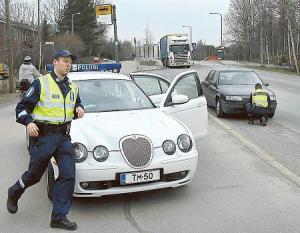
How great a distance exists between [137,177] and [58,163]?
91 cm

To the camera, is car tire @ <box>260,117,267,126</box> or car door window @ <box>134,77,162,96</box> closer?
car door window @ <box>134,77,162,96</box>

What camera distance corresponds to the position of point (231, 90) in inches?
534

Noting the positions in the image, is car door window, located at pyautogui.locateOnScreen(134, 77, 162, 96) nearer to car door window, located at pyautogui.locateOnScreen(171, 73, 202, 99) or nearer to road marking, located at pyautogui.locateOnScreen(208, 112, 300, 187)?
car door window, located at pyautogui.locateOnScreen(171, 73, 202, 99)

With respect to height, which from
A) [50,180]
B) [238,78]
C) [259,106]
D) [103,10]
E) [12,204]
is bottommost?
[12,204]

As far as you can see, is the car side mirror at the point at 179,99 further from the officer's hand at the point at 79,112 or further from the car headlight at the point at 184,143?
the officer's hand at the point at 79,112

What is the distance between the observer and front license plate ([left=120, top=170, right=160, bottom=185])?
17.6 ft

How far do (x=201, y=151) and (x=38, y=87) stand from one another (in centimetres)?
432

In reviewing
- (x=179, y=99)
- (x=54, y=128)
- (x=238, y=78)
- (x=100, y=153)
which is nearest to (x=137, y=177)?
(x=100, y=153)

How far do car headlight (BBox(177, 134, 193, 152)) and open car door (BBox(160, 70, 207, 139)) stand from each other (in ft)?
5.22

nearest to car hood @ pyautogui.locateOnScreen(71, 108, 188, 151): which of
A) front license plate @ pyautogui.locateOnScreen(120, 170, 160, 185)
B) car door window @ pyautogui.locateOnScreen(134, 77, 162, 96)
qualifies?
front license plate @ pyautogui.locateOnScreen(120, 170, 160, 185)

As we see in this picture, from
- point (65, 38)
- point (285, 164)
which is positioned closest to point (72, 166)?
point (285, 164)

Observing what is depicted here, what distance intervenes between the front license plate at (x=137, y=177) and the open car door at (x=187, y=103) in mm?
2180

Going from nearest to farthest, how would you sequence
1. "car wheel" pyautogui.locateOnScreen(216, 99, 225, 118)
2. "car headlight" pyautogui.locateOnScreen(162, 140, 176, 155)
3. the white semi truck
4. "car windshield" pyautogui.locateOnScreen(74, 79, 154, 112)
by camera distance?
"car headlight" pyautogui.locateOnScreen(162, 140, 176, 155)
"car windshield" pyautogui.locateOnScreen(74, 79, 154, 112)
"car wheel" pyautogui.locateOnScreen(216, 99, 225, 118)
the white semi truck

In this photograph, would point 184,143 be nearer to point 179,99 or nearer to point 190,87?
point 179,99
